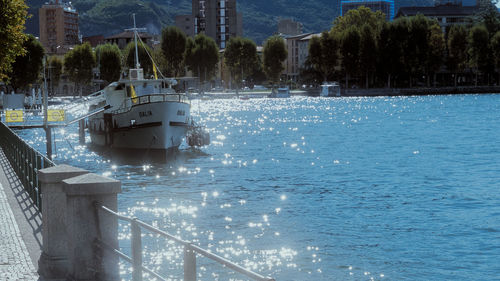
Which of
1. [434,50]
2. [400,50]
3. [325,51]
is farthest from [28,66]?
[434,50]

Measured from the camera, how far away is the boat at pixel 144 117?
167ft

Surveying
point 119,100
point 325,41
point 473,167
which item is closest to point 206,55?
point 325,41

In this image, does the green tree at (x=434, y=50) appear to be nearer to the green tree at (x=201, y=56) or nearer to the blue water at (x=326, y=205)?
the green tree at (x=201, y=56)

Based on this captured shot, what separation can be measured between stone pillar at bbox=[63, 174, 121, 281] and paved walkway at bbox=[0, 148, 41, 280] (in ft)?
3.52

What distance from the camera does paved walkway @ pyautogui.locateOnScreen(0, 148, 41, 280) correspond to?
1144 centimetres

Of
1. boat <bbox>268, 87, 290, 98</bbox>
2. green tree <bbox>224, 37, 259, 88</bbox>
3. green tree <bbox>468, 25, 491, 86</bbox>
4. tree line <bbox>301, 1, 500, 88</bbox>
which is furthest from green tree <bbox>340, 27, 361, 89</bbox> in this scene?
green tree <bbox>224, 37, 259, 88</bbox>

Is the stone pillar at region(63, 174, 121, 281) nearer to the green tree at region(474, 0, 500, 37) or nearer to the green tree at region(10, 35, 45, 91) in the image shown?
the green tree at region(10, 35, 45, 91)

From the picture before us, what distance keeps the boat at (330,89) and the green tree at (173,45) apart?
34.9 m

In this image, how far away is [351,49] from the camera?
515ft

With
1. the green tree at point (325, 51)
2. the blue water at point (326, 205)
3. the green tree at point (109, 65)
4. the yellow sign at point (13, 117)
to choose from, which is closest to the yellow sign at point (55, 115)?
the blue water at point (326, 205)

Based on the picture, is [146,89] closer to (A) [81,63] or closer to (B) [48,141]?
(B) [48,141]

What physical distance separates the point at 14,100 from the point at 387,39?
88357 millimetres

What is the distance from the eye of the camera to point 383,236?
2433cm

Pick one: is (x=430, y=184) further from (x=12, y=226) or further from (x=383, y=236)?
(x=12, y=226)
